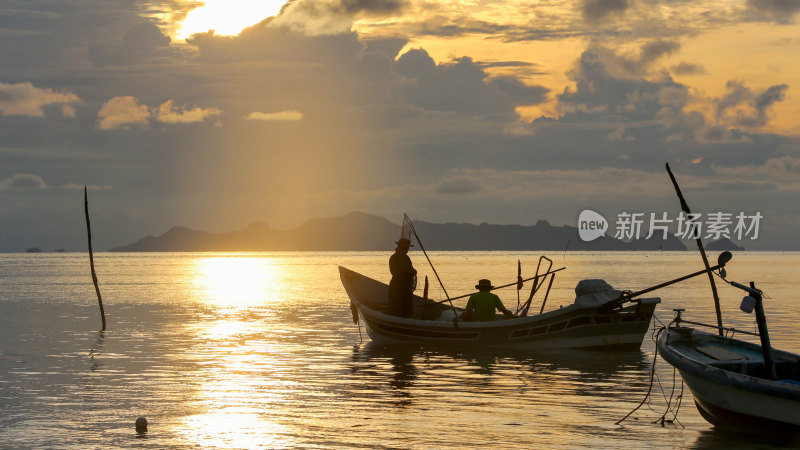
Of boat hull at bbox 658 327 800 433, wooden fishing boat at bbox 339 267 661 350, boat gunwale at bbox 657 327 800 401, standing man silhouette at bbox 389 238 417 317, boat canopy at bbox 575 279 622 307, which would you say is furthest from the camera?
standing man silhouette at bbox 389 238 417 317

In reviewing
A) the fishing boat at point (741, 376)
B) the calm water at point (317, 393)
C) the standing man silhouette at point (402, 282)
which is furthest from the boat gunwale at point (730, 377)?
the standing man silhouette at point (402, 282)

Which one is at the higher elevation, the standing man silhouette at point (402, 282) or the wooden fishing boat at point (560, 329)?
the standing man silhouette at point (402, 282)

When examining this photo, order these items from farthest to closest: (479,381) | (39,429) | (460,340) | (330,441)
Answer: (460,340)
(479,381)
(39,429)
(330,441)

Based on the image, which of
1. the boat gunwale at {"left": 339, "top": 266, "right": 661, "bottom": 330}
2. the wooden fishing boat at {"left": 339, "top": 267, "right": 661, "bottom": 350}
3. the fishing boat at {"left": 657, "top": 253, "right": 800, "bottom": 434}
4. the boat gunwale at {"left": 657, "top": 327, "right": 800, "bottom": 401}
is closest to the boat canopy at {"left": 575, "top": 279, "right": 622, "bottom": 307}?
the wooden fishing boat at {"left": 339, "top": 267, "right": 661, "bottom": 350}

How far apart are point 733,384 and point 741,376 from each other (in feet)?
0.63

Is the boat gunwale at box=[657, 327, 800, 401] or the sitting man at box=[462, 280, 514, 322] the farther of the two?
the sitting man at box=[462, 280, 514, 322]

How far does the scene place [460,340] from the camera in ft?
84.8

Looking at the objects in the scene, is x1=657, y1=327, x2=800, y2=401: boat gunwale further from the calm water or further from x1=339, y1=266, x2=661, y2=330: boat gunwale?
x1=339, y1=266, x2=661, y2=330: boat gunwale

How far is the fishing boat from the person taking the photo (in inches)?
491

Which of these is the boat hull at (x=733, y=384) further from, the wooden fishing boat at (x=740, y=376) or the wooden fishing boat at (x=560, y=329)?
the wooden fishing boat at (x=560, y=329)

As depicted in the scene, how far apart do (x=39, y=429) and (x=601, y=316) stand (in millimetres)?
15021

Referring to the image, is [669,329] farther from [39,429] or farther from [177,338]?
[177,338]

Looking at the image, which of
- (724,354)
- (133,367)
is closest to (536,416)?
(724,354)

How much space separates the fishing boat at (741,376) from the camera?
12.5 m
